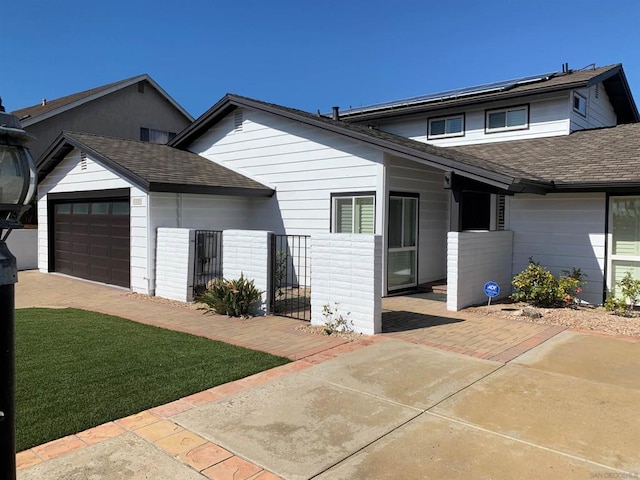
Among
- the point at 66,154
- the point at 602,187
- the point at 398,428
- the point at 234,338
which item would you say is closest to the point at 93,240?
the point at 66,154

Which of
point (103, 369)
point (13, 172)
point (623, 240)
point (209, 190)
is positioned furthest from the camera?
point (209, 190)

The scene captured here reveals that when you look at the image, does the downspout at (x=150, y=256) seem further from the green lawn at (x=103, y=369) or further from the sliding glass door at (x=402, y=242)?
the sliding glass door at (x=402, y=242)

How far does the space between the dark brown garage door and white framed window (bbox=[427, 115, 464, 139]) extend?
1002cm

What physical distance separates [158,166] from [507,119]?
10.3m

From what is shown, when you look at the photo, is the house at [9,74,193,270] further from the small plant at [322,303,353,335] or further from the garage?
the small plant at [322,303,353,335]

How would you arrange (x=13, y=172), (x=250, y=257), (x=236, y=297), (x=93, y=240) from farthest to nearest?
(x=93, y=240)
(x=250, y=257)
(x=236, y=297)
(x=13, y=172)

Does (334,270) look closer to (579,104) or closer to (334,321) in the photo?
(334,321)

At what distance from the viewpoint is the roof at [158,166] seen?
35.7ft

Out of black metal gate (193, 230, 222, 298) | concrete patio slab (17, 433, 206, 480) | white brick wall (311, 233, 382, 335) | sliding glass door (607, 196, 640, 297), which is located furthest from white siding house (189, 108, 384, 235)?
concrete patio slab (17, 433, 206, 480)

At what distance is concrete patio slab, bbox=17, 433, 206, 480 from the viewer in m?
3.30

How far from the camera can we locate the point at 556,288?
931cm

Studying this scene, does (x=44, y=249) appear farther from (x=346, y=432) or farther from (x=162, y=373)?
(x=346, y=432)

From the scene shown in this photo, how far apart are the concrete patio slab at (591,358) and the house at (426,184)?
2.46 meters

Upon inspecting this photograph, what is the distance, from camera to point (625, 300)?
9.23m
